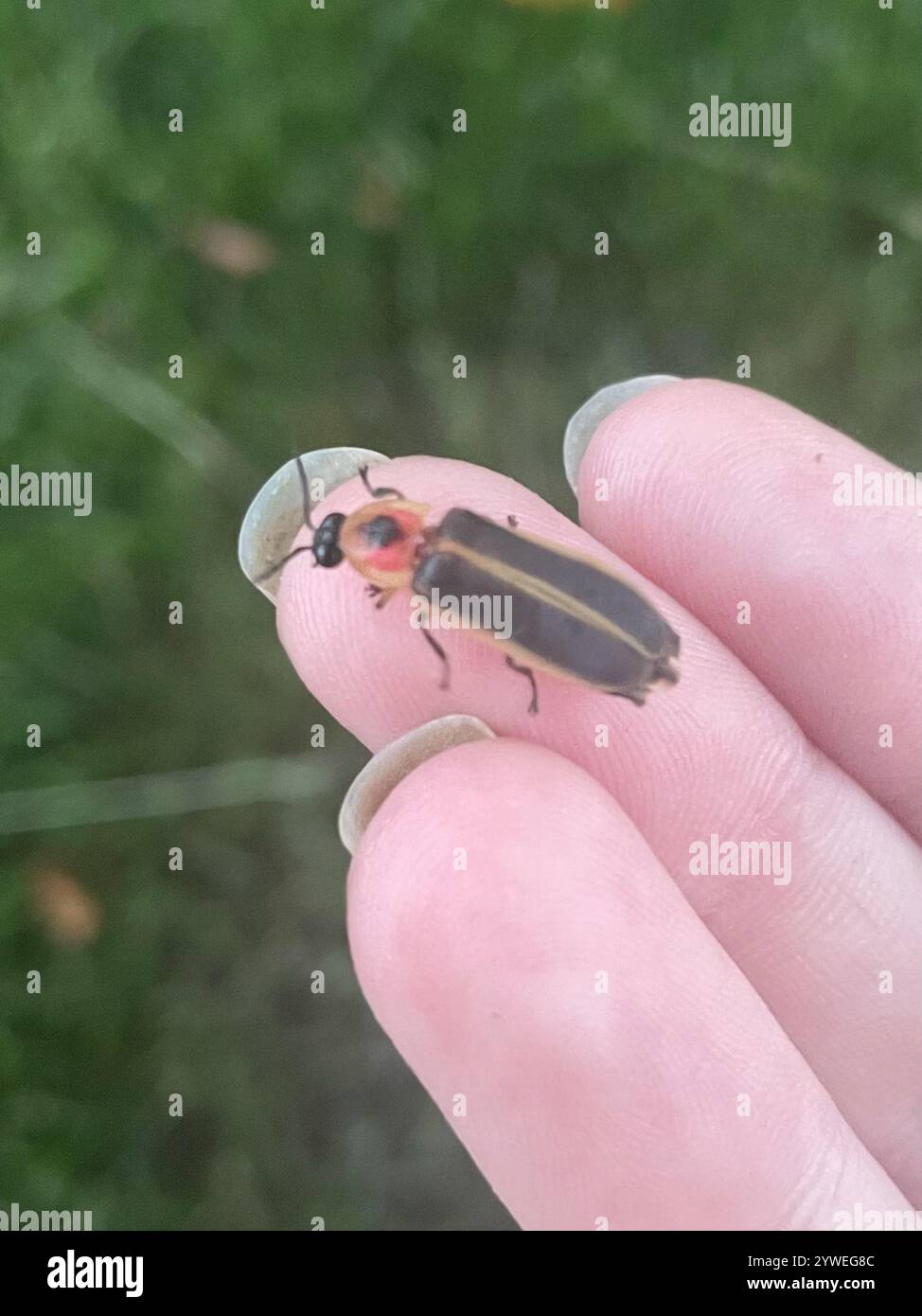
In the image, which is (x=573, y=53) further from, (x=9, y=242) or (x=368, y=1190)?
(x=368, y=1190)

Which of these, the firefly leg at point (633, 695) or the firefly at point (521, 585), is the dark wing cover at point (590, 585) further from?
the firefly leg at point (633, 695)

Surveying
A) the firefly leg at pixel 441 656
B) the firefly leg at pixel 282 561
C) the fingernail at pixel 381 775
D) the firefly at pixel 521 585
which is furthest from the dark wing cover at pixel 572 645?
the firefly leg at pixel 282 561

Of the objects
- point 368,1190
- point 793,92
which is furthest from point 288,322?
point 368,1190

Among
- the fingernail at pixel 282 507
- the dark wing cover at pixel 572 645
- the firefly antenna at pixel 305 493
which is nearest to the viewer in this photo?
the dark wing cover at pixel 572 645

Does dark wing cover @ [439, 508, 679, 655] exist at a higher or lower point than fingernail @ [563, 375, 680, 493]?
lower

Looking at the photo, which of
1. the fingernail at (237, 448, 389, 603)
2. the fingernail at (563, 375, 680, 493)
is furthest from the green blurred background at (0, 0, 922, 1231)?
the fingernail at (237, 448, 389, 603)

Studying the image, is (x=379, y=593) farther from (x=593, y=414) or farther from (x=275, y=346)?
(x=275, y=346)

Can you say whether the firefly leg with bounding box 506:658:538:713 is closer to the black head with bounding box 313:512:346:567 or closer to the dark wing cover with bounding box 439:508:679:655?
the dark wing cover with bounding box 439:508:679:655

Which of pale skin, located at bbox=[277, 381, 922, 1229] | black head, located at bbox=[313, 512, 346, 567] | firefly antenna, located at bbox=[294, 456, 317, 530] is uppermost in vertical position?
firefly antenna, located at bbox=[294, 456, 317, 530]
